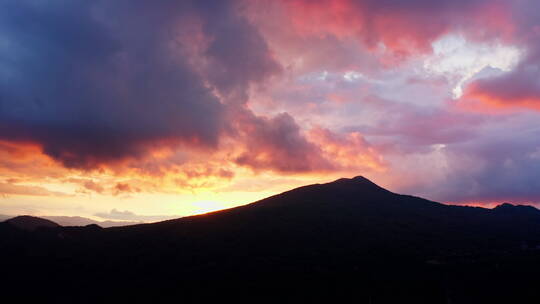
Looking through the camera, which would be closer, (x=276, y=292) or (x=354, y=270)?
(x=276, y=292)

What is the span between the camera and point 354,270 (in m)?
115

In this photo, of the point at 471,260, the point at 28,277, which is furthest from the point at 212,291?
the point at 471,260

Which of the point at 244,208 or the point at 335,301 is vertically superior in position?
the point at 244,208

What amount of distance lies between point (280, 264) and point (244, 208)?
70.7m

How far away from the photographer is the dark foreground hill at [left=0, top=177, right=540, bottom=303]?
3812 inches

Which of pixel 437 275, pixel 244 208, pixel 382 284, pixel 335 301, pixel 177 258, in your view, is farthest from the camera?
pixel 244 208

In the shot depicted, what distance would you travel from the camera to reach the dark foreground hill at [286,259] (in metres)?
96.8

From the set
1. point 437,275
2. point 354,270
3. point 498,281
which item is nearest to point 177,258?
point 354,270

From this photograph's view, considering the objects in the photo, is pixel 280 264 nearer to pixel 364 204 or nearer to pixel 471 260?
pixel 471 260

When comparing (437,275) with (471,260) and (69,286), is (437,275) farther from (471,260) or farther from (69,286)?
(69,286)

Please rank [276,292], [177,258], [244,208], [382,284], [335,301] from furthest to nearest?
1. [244,208]
2. [177,258]
3. [382,284]
4. [276,292]
5. [335,301]

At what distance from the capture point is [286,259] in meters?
123

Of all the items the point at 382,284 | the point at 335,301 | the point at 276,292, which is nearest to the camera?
the point at 335,301

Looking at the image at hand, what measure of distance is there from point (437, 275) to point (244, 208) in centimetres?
9282
